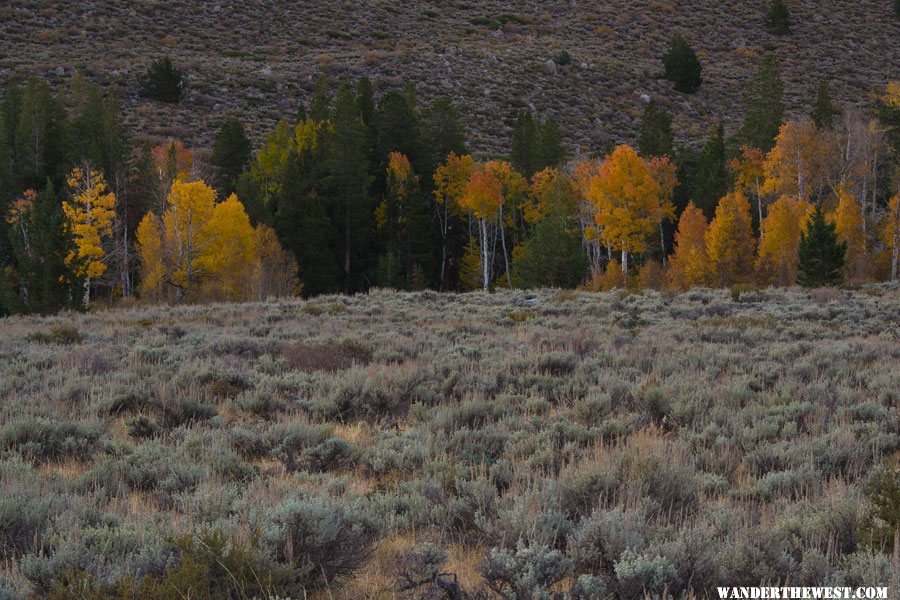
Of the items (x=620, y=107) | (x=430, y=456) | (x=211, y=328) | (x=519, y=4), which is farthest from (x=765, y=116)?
(x=519, y=4)

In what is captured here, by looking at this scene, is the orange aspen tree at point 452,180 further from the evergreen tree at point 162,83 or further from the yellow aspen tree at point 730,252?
the evergreen tree at point 162,83

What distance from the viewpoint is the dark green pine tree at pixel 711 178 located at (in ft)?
163

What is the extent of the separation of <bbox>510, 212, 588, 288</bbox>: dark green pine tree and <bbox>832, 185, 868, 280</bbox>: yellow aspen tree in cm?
1407

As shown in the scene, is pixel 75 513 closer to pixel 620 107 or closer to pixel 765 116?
pixel 765 116

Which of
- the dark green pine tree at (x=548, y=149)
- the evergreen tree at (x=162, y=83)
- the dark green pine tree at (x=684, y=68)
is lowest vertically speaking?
the dark green pine tree at (x=548, y=149)

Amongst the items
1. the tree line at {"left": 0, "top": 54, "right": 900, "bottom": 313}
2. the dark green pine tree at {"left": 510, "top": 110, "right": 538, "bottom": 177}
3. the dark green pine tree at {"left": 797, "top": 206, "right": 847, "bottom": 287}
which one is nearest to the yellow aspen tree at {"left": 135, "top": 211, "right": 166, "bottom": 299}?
the tree line at {"left": 0, "top": 54, "right": 900, "bottom": 313}

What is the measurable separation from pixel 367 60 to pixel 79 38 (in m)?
31.8

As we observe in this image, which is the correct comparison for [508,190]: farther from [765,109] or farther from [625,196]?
[765,109]

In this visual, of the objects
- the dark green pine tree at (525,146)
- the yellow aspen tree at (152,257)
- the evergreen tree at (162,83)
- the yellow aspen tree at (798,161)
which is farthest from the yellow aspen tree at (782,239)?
the evergreen tree at (162,83)

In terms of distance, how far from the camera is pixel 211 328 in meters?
16.1

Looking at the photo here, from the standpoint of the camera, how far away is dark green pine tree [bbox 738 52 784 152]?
49500 mm

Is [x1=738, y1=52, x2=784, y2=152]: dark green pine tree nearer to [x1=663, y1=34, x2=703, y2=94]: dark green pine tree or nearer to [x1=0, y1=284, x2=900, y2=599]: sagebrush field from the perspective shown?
[x1=663, y1=34, x2=703, y2=94]: dark green pine tree

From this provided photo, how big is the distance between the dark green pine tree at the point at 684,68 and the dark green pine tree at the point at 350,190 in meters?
51.0

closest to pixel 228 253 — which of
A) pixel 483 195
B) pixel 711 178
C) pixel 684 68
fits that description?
pixel 483 195
